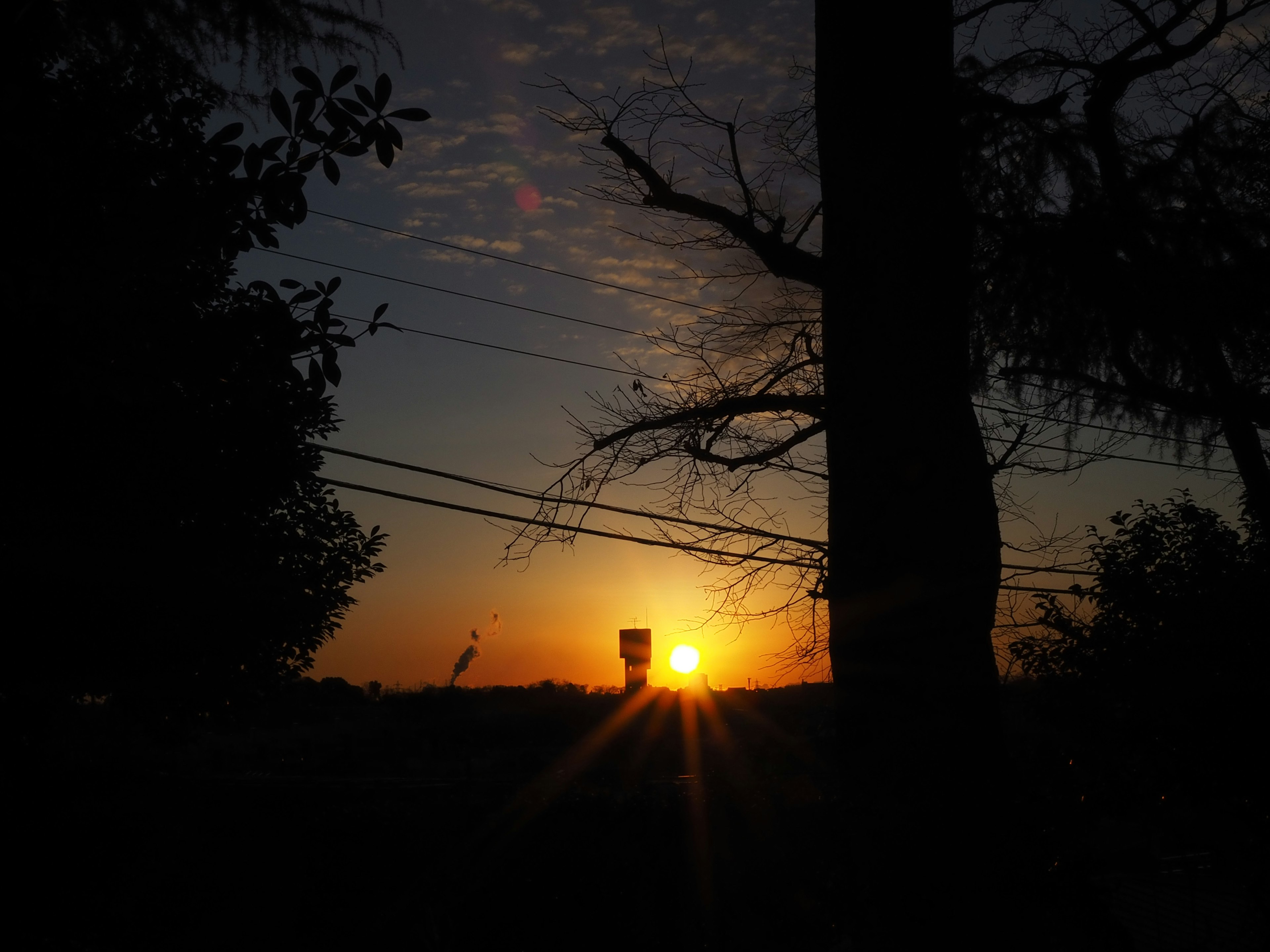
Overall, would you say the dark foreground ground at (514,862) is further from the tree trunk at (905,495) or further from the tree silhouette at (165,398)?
the tree silhouette at (165,398)

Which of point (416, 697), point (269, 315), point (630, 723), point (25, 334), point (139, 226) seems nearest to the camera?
point (139, 226)

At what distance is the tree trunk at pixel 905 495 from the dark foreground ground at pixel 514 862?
0.30m

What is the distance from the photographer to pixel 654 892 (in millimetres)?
→ 8977

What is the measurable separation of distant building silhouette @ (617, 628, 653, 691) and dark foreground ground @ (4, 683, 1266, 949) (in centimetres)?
2015

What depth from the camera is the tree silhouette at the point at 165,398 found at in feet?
9.66

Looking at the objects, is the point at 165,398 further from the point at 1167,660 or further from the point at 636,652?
the point at 636,652

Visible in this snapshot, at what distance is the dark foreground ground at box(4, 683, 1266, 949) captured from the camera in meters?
6.08

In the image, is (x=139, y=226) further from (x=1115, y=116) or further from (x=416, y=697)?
(x=416, y=697)

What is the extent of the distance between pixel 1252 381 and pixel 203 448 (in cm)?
847

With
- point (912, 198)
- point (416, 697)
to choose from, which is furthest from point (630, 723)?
point (912, 198)

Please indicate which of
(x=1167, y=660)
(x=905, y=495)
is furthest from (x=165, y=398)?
(x=1167, y=660)

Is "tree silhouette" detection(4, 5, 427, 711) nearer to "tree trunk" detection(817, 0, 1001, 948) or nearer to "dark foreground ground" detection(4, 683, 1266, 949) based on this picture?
"dark foreground ground" detection(4, 683, 1266, 949)

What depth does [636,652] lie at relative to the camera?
116 feet

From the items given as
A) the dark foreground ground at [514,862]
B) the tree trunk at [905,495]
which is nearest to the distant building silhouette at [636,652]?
the dark foreground ground at [514,862]
